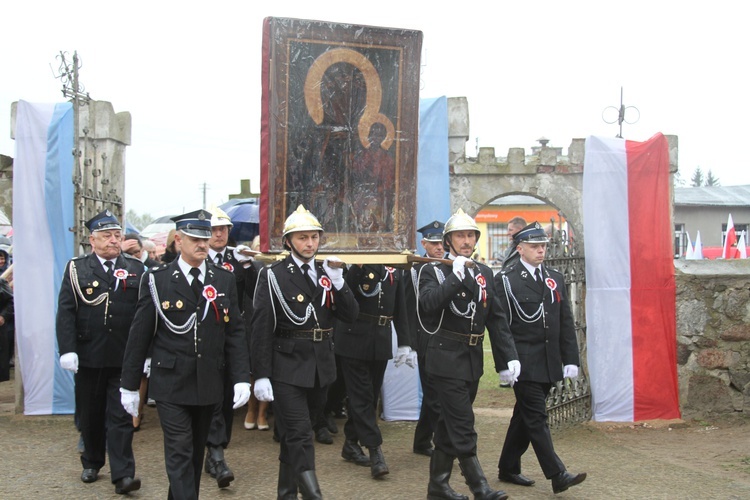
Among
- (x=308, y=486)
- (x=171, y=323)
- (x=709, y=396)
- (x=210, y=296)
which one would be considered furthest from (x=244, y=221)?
(x=709, y=396)

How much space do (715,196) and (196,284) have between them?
3911cm

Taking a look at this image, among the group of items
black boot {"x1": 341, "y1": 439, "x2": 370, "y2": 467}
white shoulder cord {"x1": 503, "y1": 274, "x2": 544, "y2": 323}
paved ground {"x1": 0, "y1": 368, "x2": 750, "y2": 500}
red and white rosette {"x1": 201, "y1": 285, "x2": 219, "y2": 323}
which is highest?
red and white rosette {"x1": 201, "y1": 285, "x2": 219, "y2": 323}

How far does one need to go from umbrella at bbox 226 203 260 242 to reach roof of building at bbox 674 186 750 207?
102 ft

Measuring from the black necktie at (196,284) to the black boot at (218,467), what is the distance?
61.6 inches

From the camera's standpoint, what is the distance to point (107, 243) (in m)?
6.31

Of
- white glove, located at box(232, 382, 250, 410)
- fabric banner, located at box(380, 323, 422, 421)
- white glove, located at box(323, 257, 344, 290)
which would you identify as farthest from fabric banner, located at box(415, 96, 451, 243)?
white glove, located at box(232, 382, 250, 410)

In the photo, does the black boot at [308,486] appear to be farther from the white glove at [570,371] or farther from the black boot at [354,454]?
the white glove at [570,371]

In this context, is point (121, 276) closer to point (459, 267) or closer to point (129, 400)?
point (129, 400)

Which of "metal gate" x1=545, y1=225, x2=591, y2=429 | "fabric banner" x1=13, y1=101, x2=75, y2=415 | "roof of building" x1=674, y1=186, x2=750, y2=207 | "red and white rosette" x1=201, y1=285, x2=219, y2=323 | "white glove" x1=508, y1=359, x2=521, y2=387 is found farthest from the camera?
"roof of building" x1=674, y1=186, x2=750, y2=207

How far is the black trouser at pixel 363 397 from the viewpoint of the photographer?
6.46 metres

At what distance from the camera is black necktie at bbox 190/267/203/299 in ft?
16.6

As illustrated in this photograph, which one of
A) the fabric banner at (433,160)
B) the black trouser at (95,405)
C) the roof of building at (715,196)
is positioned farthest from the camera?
the roof of building at (715,196)

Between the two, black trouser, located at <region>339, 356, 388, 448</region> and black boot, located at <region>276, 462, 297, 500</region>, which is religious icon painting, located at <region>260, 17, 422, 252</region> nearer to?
black trouser, located at <region>339, 356, 388, 448</region>

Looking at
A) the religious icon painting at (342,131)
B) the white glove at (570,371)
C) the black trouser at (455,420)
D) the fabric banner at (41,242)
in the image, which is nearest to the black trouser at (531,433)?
the white glove at (570,371)
